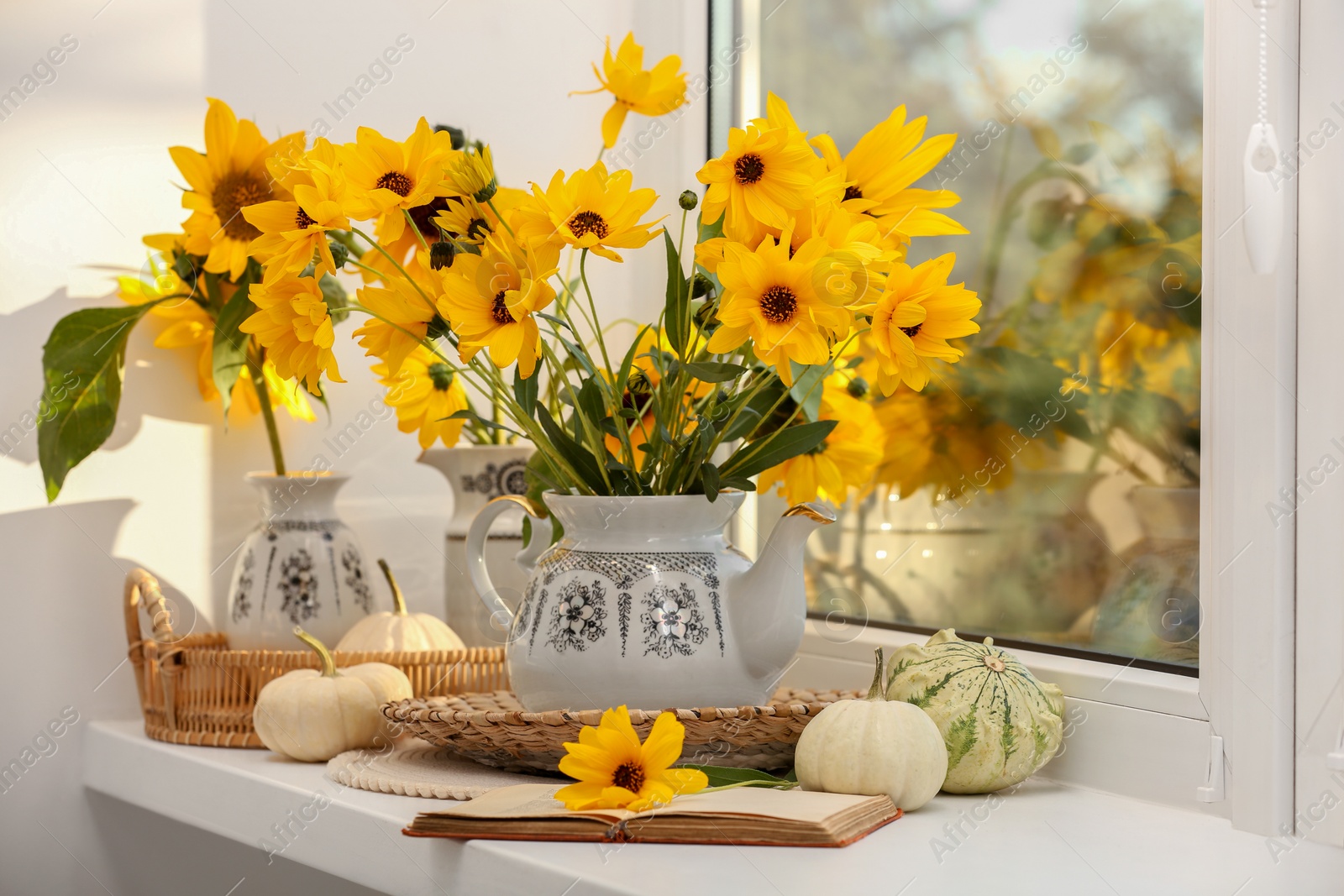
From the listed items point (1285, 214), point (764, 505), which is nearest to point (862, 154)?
point (1285, 214)

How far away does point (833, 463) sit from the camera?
96cm

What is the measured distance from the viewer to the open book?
690 mm

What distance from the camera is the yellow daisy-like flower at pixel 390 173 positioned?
2.54 feet

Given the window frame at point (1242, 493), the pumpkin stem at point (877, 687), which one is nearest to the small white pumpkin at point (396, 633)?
the pumpkin stem at point (877, 687)

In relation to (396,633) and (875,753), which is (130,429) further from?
(875,753)

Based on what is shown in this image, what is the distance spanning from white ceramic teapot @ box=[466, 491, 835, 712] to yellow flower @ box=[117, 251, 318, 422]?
16.0 inches

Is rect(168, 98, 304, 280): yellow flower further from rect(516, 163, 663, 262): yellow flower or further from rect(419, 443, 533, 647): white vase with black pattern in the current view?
rect(516, 163, 663, 262): yellow flower

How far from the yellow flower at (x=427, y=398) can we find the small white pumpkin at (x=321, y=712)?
200mm

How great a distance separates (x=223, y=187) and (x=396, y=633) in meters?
0.44

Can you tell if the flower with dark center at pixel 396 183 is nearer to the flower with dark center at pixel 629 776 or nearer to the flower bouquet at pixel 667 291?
the flower bouquet at pixel 667 291

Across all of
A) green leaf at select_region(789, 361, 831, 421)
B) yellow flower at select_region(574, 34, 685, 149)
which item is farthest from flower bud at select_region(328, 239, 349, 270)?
green leaf at select_region(789, 361, 831, 421)

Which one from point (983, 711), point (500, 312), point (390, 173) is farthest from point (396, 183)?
point (983, 711)

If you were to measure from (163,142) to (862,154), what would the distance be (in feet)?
2.44

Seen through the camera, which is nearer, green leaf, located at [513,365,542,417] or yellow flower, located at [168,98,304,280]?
green leaf, located at [513,365,542,417]
